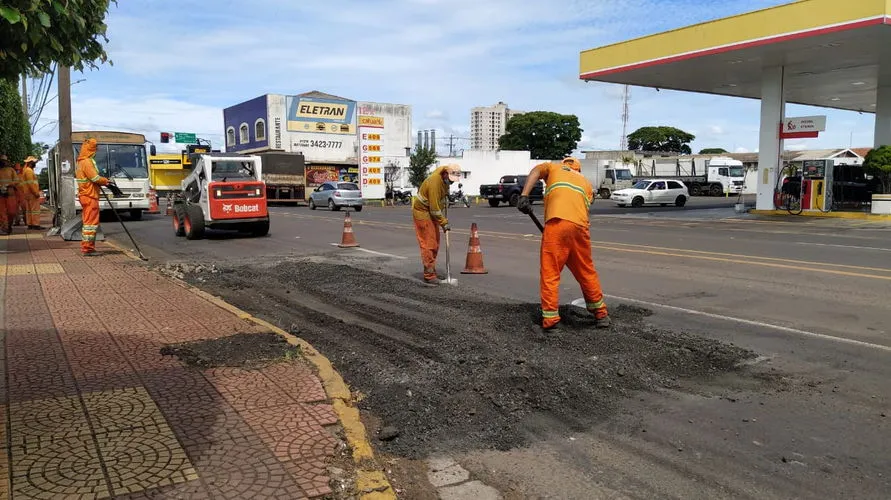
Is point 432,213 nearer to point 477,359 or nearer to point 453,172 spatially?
point 453,172

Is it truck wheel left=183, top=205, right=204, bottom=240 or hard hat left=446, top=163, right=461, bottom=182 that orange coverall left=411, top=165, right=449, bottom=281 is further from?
truck wheel left=183, top=205, right=204, bottom=240

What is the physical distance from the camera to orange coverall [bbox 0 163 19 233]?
1650 centimetres

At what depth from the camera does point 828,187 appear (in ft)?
78.1

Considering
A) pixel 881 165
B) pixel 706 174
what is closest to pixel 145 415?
pixel 881 165

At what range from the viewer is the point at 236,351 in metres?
5.37

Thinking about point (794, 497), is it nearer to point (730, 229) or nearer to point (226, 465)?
point (226, 465)

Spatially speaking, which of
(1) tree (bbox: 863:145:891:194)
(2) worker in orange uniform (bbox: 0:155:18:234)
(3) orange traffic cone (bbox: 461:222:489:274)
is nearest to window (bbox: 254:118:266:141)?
(2) worker in orange uniform (bbox: 0:155:18:234)

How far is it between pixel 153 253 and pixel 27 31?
11.3 metres

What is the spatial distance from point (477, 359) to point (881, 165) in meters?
22.7

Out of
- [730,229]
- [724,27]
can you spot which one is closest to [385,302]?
[730,229]

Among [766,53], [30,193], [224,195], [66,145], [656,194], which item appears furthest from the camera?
[656,194]

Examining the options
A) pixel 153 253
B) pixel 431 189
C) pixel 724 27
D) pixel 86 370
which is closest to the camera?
pixel 86 370

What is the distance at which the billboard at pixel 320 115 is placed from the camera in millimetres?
52375

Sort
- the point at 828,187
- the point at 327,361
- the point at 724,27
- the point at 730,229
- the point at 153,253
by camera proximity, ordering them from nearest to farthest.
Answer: the point at 327,361
the point at 153,253
the point at 730,229
the point at 724,27
the point at 828,187
